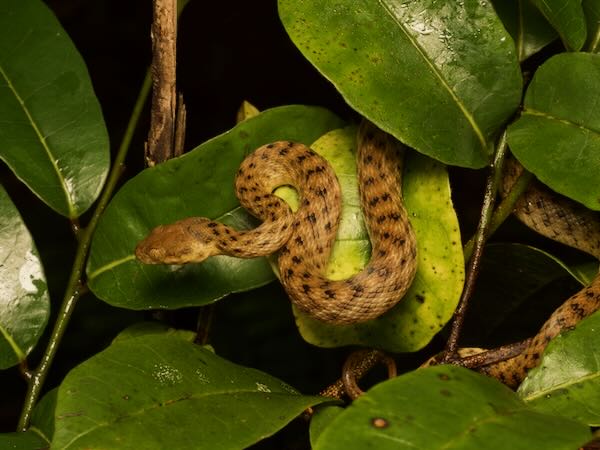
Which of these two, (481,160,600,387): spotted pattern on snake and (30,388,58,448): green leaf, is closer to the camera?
(30,388,58,448): green leaf

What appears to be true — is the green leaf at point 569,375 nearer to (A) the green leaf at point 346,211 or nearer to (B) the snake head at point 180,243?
(A) the green leaf at point 346,211

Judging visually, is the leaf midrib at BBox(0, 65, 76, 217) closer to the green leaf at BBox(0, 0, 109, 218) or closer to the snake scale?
the green leaf at BBox(0, 0, 109, 218)

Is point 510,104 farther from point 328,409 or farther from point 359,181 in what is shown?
point 328,409

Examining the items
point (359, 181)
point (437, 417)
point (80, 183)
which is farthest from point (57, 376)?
point (437, 417)

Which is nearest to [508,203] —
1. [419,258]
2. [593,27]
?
[419,258]

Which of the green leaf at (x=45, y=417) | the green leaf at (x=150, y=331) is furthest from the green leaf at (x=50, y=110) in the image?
the green leaf at (x=45, y=417)

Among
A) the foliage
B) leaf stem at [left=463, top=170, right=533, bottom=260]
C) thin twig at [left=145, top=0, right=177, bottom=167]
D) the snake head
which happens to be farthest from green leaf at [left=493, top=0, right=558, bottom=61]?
the snake head

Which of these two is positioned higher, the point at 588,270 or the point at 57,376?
the point at 588,270
